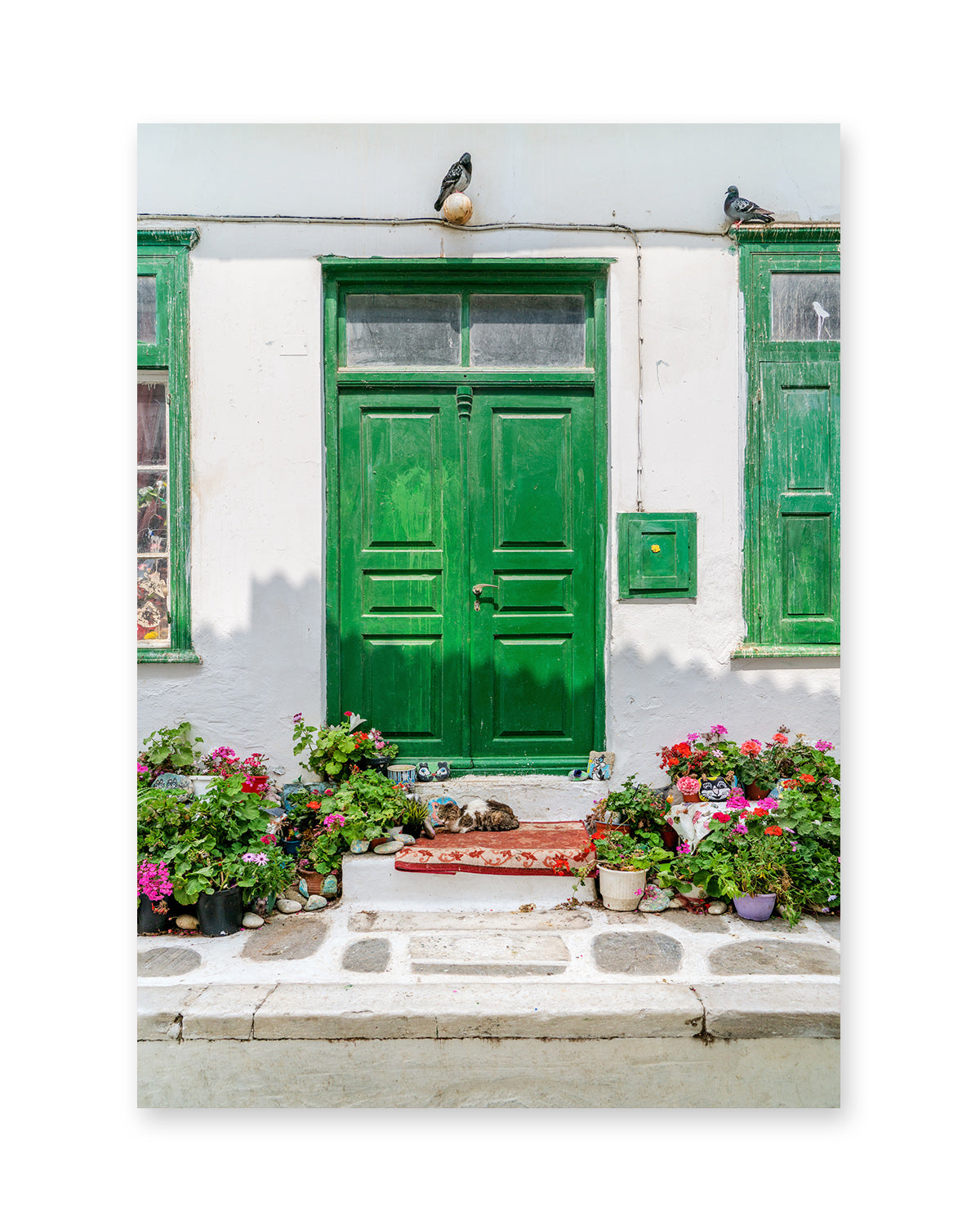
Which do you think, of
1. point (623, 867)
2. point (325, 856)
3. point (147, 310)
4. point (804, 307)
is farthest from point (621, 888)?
point (147, 310)

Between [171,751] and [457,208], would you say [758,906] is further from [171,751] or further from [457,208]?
[457,208]

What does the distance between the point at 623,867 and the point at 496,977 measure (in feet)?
2.27

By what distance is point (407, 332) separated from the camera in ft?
11.7

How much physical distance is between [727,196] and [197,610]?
9.51ft

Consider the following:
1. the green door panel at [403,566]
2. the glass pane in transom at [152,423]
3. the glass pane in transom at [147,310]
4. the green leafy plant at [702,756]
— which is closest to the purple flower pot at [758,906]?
the green leafy plant at [702,756]

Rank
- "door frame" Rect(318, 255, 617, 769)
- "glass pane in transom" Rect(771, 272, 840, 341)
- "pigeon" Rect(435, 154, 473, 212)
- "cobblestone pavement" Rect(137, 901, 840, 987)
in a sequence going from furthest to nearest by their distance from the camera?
"door frame" Rect(318, 255, 617, 769) < "glass pane in transom" Rect(771, 272, 840, 341) < "pigeon" Rect(435, 154, 473, 212) < "cobblestone pavement" Rect(137, 901, 840, 987)

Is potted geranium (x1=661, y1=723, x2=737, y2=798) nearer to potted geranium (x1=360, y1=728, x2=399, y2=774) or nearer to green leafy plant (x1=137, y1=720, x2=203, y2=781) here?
potted geranium (x1=360, y1=728, x2=399, y2=774)

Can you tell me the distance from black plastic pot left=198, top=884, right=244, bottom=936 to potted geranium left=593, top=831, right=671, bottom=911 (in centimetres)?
139

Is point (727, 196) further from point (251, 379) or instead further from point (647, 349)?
point (251, 379)

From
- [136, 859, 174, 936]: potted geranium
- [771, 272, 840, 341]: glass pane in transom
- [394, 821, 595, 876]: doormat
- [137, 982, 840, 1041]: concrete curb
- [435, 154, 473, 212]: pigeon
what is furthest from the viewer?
[771, 272, 840, 341]: glass pane in transom

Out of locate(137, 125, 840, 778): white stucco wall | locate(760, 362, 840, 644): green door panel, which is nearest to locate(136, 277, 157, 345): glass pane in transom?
locate(137, 125, 840, 778): white stucco wall

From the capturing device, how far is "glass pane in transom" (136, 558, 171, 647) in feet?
10.6

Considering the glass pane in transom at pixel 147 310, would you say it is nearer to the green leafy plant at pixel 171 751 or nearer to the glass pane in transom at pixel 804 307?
the green leafy plant at pixel 171 751

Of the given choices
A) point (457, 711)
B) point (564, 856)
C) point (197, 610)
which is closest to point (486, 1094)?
point (564, 856)
